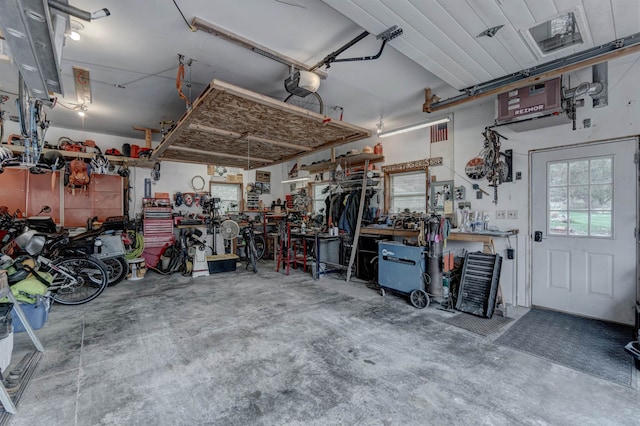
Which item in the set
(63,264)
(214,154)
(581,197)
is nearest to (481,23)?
(581,197)

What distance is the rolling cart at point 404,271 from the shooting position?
13.4 ft

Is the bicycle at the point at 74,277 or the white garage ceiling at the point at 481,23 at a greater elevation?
the white garage ceiling at the point at 481,23

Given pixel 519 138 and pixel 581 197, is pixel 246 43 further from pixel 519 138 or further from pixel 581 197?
pixel 581 197

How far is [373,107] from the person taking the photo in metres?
5.05

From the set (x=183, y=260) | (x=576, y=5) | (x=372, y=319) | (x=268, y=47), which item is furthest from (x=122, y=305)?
(x=576, y=5)

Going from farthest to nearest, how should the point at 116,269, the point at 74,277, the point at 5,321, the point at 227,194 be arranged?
the point at 227,194, the point at 116,269, the point at 74,277, the point at 5,321

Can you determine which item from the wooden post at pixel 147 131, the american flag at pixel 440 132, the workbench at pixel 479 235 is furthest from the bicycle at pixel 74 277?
the american flag at pixel 440 132

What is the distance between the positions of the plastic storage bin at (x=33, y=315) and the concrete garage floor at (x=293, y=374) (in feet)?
0.41

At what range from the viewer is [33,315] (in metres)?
3.28

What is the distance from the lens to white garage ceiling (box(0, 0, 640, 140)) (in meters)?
2.27

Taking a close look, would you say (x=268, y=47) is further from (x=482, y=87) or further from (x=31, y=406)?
(x=31, y=406)

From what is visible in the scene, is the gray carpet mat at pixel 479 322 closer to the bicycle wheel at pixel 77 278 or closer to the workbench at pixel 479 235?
the workbench at pixel 479 235

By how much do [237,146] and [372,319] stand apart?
388 centimetres

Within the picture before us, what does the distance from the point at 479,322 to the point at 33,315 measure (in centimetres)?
537
